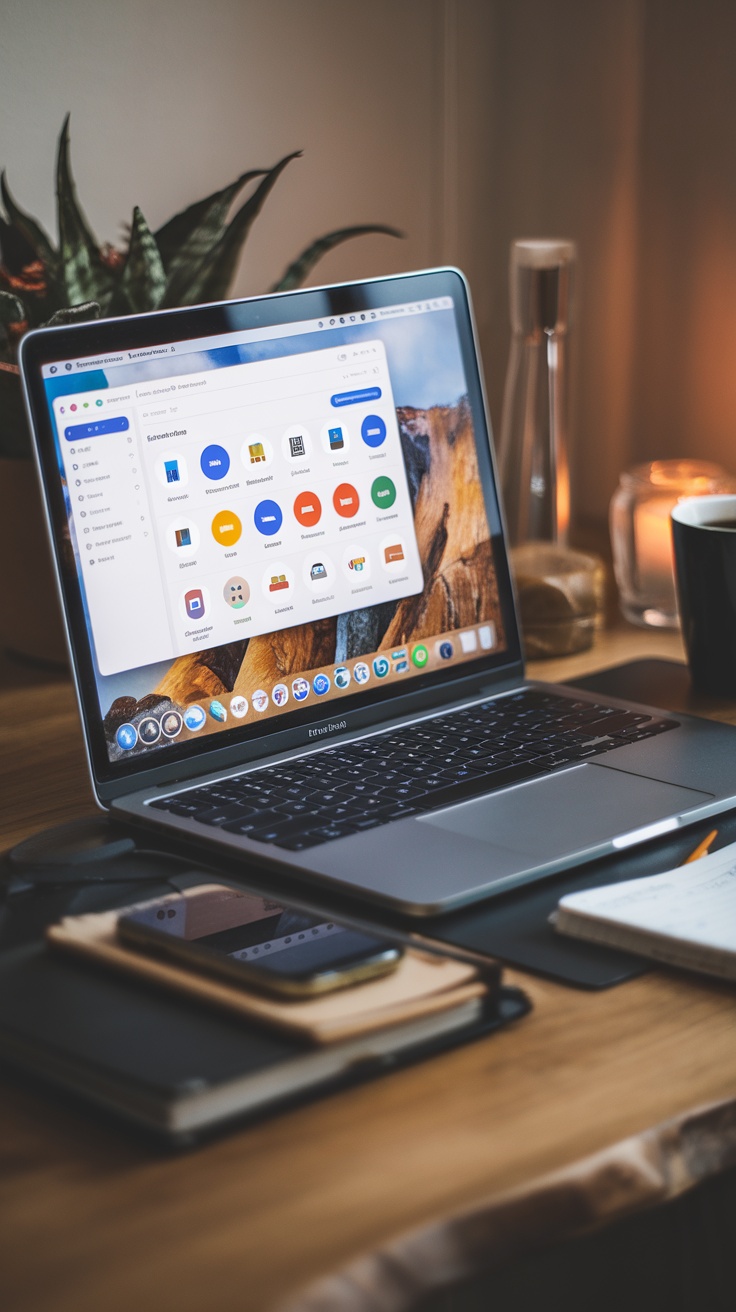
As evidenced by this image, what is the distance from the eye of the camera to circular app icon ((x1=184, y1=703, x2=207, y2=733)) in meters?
0.87

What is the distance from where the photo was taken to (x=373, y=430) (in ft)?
3.16

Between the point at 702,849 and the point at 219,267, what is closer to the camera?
the point at 702,849

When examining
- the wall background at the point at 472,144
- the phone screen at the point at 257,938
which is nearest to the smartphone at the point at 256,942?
the phone screen at the point at 257,938

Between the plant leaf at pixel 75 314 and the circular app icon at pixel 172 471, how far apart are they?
182 millimetres

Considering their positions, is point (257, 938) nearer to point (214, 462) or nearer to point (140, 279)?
point (214, 462)

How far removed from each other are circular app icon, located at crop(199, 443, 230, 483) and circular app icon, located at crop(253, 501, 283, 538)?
0.03 metres

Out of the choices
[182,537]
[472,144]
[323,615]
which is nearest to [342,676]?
[323,615]

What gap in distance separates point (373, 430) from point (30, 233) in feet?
1.09

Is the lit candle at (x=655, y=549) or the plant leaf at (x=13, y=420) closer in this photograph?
the plant leaf at (x=13, y=420)

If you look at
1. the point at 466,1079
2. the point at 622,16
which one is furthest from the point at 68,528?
the point at 622,16

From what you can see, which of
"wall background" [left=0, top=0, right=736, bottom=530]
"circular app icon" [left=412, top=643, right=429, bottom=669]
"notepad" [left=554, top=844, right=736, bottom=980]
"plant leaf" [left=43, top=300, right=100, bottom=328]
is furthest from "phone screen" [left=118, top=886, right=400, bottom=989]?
"wall background" [left=0, top=0, right=736, bottom=530]

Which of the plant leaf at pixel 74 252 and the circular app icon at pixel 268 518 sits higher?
the plant leaf at pixel 74 252

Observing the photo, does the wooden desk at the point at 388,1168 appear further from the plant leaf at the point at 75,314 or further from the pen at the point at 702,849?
the plant leaf at the point at 75,314

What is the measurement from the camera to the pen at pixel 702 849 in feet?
2.49
